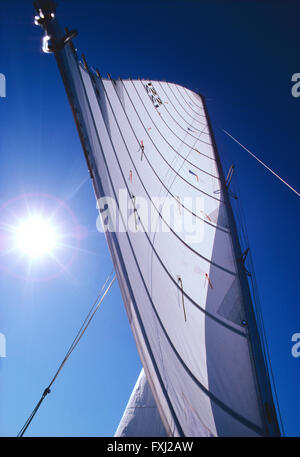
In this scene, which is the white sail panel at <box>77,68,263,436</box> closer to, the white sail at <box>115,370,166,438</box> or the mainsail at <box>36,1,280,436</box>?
the mainsail at <box>36,1,280,436</box>

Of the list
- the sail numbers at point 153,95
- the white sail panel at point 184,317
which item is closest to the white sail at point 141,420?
the white sail panel at point 184,317

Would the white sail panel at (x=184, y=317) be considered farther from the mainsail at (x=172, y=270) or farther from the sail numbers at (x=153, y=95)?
the sail numbers at (x=153, y=95)

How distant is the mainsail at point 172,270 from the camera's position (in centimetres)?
147

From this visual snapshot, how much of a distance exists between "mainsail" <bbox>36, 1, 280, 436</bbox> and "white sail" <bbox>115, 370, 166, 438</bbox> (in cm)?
2

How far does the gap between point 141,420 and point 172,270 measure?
1.54 meters

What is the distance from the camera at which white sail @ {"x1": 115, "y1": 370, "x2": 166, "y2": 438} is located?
6.89ft

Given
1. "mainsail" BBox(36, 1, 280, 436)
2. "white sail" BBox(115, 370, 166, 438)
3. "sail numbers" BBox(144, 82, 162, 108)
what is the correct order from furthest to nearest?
"sail numbers" BBox(144, 82, 162, 108)
"white sail" BBox(115, 370, 166, 438)
"mainsail" BBox(36, 1, 280, 436)

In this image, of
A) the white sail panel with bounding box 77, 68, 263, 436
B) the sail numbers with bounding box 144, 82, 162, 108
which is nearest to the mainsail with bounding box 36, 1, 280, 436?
the white sail panel with bounding box 77, 68, 263, 436

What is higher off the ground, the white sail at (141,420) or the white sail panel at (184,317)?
the white sail panel at (184,317)

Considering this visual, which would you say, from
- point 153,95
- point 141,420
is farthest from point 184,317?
point 153,95

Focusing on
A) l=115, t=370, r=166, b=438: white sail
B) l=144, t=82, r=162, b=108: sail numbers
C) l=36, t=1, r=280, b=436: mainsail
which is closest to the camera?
l=36, t=1, r=280, b=436: mainsail

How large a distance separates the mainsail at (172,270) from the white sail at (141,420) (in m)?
0.02
